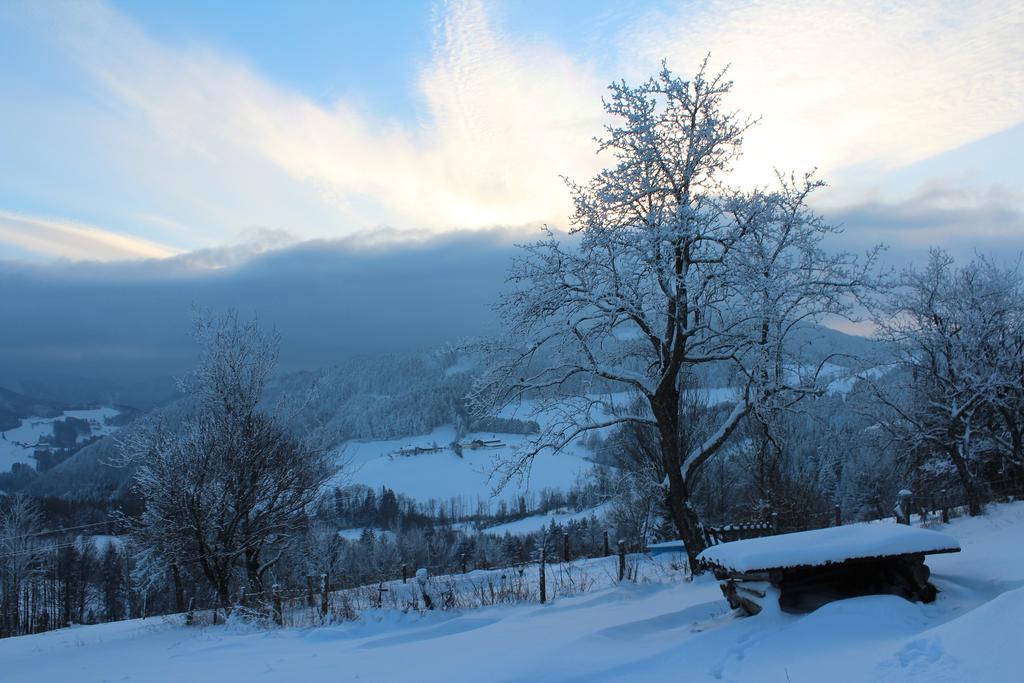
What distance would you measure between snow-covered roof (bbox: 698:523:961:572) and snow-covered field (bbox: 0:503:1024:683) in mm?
544

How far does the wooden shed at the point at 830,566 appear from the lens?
746cm

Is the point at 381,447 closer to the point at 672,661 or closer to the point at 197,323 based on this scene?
the point at 197,323

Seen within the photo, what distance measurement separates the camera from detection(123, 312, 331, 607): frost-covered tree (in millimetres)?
18078

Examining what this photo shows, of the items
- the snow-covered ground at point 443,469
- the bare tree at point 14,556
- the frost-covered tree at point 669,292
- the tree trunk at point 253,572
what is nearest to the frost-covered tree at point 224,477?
the tree trunk at point 253,572

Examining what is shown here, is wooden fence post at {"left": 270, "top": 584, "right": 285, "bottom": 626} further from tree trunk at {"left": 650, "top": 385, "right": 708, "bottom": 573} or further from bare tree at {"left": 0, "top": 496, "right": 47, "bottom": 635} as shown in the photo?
bare tree at {"left": 0, "top": 496, "right": 47, "bottom": 635}

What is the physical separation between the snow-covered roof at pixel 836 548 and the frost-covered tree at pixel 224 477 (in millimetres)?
14825

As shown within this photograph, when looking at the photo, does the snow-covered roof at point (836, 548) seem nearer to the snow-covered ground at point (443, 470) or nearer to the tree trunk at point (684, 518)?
the tree trunk at point (684, 518)

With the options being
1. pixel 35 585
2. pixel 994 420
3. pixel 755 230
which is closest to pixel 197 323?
pixel 755 230

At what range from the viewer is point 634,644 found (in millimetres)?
7586

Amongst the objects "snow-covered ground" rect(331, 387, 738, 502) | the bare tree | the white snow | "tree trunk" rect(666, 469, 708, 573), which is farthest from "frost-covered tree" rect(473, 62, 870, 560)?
"snow-covered ground" rect(331, 387, 738, 502)

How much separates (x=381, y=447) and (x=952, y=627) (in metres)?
183

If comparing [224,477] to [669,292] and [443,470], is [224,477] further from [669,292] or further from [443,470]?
[443,470]

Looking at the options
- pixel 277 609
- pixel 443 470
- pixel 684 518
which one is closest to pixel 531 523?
pixel 443 470

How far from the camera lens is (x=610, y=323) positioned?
42.5 feet
